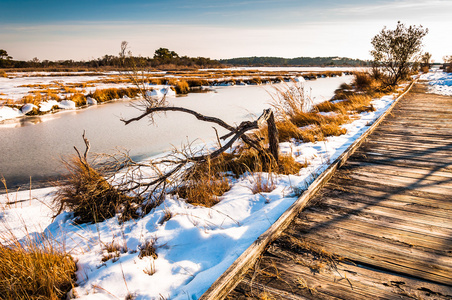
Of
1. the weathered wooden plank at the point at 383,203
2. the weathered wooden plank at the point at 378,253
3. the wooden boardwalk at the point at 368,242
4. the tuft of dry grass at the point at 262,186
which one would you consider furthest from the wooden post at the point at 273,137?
the weathered wooden plank at the point at 378,253

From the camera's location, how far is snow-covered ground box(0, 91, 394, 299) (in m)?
2.06

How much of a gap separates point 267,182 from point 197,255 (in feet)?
5.39

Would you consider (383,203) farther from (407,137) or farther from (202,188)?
(407,137)

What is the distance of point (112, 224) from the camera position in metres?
3.33

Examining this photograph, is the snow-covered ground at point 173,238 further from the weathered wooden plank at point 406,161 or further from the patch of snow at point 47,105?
the patch of snow at point 47,105

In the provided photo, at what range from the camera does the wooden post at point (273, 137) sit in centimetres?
428

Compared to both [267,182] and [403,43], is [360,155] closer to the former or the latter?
[267,182]

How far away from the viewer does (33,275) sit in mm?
1962

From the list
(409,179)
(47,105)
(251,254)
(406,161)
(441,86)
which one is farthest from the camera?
(441,86)

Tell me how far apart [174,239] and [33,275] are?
1226 millimetres

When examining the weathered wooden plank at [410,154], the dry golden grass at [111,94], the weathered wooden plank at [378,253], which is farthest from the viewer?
the dry golden grass at [111,94]

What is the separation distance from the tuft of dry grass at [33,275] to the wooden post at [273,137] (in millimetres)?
3317

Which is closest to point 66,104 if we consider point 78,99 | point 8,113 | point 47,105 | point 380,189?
point 47,105

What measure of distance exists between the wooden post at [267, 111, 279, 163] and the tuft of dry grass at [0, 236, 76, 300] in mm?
3317
